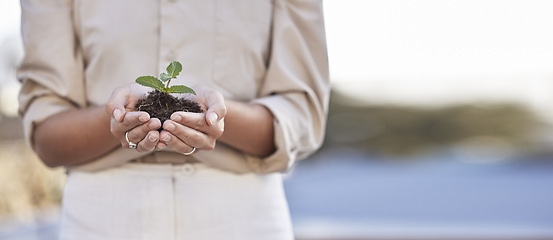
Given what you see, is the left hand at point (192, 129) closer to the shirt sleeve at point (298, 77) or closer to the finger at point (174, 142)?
the finger at point (174, 142)

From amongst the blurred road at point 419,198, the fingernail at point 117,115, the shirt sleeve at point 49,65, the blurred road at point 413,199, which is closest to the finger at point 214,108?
the fingernail at point 117,115

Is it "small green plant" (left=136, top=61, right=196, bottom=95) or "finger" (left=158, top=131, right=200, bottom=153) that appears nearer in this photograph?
"finger" (left=158, top=131, right=200, bottom=153)

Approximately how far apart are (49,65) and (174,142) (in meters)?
0.41

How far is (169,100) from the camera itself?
3.44 ft

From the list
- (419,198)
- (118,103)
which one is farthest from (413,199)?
(118,103)

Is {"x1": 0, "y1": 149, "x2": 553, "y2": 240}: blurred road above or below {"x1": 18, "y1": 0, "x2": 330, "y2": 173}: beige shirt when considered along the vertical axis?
below

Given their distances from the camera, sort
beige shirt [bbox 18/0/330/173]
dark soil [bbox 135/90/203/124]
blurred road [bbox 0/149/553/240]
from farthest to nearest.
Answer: blurred road [bbox 0/149/553/240] < beige shirt [bbox 18/0/330/173] < dark soil [bbox 135/90/203/124]

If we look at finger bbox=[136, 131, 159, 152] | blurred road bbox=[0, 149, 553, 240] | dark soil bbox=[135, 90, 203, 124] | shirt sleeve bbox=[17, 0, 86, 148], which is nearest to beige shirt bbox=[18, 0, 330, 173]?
shirt sleeve bbox=[17, 0, 86, 148]

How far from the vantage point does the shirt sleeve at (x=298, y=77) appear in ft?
3.92

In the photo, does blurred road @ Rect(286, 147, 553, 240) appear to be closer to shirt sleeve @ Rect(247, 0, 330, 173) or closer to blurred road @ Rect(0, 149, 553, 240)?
blurred road @ Rect(0, 149, 553, 240)

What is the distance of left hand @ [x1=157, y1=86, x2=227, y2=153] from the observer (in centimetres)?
90

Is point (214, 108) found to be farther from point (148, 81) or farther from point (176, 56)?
point (176, 56)

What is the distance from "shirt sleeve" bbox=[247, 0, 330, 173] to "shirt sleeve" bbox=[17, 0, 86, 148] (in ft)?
1.07

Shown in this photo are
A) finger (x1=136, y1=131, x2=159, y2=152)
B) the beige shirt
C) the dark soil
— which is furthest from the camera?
the beige shirt
